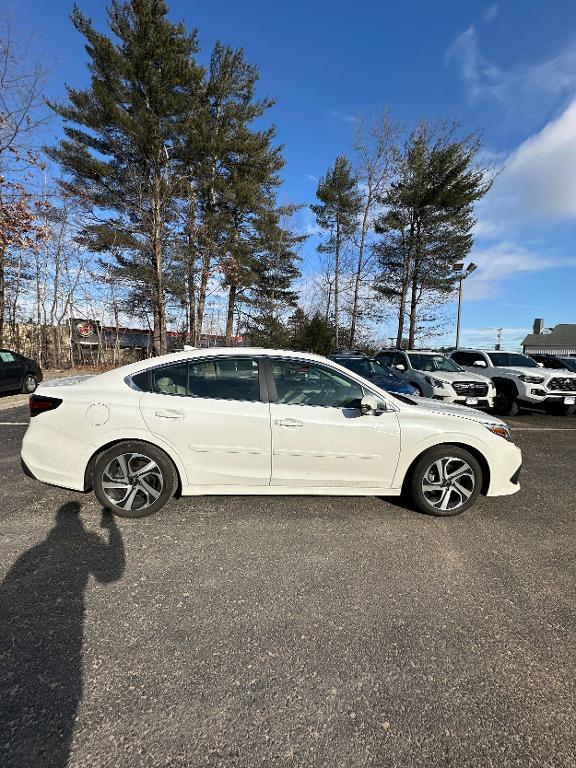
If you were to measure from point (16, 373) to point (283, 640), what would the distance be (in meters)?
12.4

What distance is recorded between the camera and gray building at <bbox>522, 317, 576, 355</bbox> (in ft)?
165

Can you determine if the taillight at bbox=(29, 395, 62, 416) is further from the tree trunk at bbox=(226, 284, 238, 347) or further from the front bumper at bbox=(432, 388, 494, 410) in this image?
the tree trunk at bbox=(226, 284, 238, 347)

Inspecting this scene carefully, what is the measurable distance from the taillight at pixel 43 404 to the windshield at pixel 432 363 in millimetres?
9166

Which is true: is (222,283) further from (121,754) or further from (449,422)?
(121,754)

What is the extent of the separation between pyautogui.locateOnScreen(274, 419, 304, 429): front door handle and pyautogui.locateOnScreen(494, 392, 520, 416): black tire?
883 cm

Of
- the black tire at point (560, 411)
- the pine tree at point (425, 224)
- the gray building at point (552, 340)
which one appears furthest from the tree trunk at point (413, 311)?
the gray building at point (552, 340)

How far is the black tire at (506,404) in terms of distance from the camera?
10.0m

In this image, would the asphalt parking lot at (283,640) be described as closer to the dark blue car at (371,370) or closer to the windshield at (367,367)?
the dark blue car at (371,370)

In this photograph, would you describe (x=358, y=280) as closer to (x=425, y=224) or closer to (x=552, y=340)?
(x=425, y=224)

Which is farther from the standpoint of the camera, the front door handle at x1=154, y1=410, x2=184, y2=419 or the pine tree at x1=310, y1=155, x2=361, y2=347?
the pine tree at x1=310, y1=155, x2=361, y2=347

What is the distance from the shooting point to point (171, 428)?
3.33 meters

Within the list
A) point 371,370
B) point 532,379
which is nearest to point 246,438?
point 371,370

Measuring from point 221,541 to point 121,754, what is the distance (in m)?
1.64

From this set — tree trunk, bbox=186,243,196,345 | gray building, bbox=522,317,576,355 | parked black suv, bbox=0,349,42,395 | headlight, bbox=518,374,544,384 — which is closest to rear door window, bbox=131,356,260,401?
headlight, bbox=518,374,544,384
